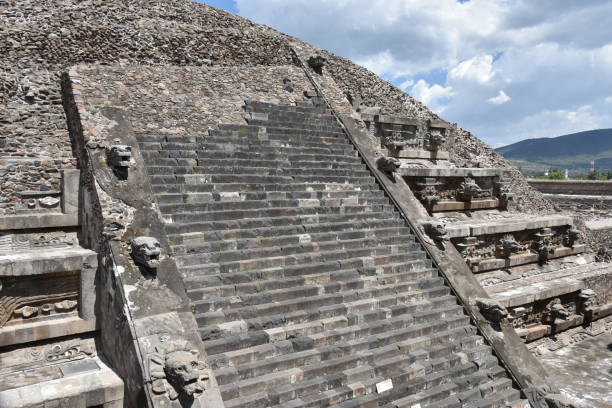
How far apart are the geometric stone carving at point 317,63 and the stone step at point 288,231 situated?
5.78m

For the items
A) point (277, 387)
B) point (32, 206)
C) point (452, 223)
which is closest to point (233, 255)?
point (277, 387)

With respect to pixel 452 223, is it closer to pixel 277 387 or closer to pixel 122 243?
pixel 277 387

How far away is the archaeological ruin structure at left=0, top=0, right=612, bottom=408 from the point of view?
6.33m

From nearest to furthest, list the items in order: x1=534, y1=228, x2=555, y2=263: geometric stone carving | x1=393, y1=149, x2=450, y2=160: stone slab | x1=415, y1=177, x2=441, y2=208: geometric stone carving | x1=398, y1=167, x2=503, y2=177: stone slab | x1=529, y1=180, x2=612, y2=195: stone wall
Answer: x1=398, y1=167, x2=503, y2=177: stone slab < x1=415, y1=177, x2=441, y2=208: geometric stone carving < x1=534, y1=228, x2=555, y2=263: geometric stone carving < x1=393, y1=149, x2=450, y2=160: stone slab < x1=529, y1=180, x2=612, y2=195: stone wall

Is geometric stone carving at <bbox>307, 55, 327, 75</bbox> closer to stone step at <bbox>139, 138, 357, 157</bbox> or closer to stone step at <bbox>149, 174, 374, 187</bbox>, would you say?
stone step at <bbox>139, 138, 357, 157</bbox>

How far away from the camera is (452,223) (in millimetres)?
11461

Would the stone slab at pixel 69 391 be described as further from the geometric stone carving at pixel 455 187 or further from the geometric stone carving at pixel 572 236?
the geometric stone carving at pixel 572 236

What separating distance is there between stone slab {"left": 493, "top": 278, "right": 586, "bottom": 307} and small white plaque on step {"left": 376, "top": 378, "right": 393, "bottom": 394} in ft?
15.0

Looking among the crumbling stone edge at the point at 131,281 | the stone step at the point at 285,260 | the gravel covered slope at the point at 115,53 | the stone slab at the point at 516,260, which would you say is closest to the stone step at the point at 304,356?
the crumbling stone edge at the point at 131,281

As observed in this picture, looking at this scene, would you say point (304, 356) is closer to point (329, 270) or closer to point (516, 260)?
point (329, 270)

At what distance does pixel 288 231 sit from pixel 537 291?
659 cm

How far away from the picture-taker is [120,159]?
24.4ft

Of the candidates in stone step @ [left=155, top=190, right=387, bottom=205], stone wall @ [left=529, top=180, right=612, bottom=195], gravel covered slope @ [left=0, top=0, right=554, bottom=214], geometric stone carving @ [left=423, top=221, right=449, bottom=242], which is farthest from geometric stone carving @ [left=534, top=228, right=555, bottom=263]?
stone wall @ [left=529, top=180, right=612, bottom=195]

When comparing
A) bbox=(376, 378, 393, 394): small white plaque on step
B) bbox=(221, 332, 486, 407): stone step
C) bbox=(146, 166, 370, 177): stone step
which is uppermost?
bbox=(146, 166, 370, 177): stone step
